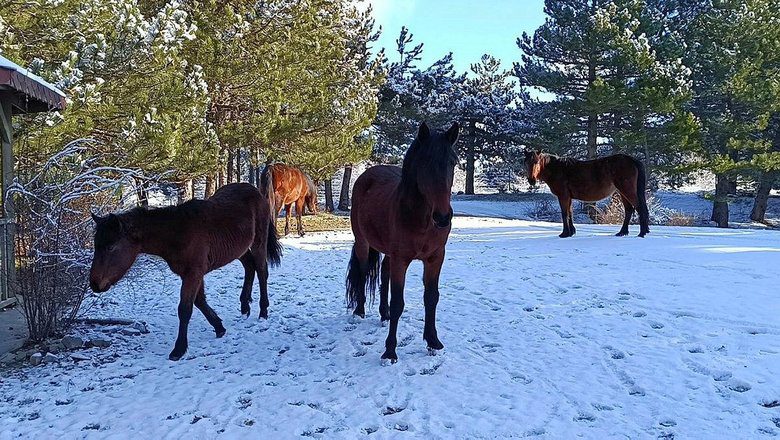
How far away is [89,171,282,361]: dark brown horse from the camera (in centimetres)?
429

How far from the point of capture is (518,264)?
8438 mm

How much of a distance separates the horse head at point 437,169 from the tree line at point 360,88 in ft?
9.62

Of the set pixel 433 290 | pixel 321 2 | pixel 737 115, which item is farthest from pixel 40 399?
pixel 737 115

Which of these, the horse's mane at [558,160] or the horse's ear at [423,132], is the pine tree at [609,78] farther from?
the horse's ear at [423,132]

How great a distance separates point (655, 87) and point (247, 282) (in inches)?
766

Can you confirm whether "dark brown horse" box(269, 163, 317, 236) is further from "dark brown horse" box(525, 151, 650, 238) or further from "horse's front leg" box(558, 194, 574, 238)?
"horse's front leg" box(558, 194, 574, 238)

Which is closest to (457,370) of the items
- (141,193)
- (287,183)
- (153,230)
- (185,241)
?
(185,241)

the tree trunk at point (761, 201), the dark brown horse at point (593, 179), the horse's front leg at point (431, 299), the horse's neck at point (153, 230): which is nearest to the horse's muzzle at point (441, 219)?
the horse's front leg at point (431, 299)

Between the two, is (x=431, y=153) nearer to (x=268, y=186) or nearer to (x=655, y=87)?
(x=268, y=186)

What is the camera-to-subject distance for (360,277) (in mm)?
5609

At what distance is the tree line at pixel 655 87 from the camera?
2014 centimetres

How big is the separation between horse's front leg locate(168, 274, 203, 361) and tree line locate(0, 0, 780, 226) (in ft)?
4.62

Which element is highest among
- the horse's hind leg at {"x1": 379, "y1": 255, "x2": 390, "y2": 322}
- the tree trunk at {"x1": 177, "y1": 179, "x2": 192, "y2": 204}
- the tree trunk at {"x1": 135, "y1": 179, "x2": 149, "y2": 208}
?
the tree trunk at {"x1": 177, "y1": 179, "x2": 192, "y2": 204}

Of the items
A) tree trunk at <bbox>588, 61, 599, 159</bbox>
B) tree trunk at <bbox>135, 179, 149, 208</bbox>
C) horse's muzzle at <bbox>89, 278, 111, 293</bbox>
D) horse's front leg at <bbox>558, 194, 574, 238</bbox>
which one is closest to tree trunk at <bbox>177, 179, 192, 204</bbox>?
tree trunk at <bbox>135, 179, 149, 208</bbox>
